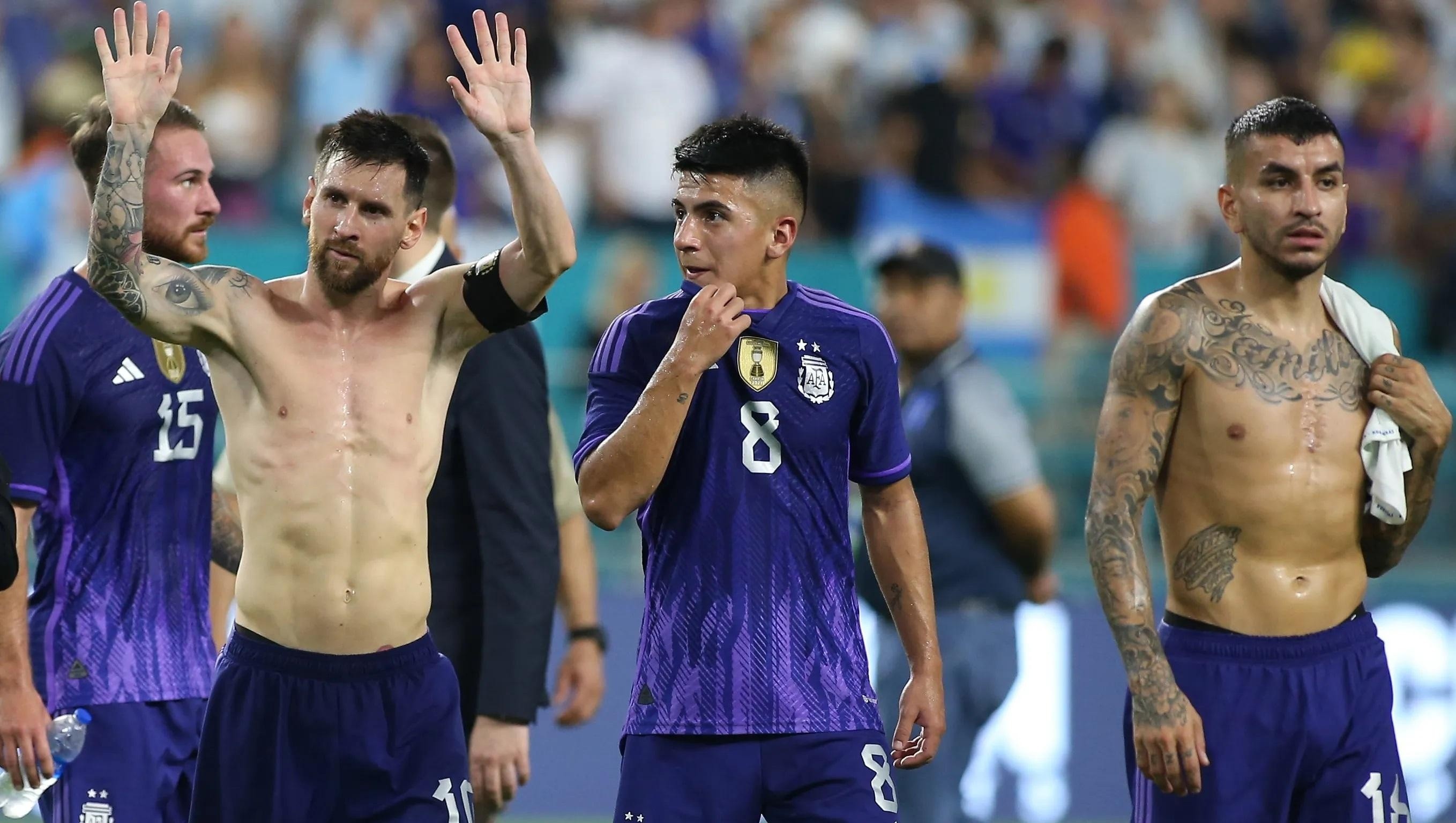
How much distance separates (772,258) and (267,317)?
1251mm

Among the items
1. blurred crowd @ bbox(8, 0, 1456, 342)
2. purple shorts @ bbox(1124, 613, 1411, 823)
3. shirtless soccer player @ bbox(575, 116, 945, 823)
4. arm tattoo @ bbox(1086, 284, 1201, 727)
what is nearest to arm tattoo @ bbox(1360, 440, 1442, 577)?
purple shorts @ bbox(1124, 613, 1411, 823)

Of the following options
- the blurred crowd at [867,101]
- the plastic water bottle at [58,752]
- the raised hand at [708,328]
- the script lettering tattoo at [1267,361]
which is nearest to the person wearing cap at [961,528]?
the script lettering tattoo at [1267,361]

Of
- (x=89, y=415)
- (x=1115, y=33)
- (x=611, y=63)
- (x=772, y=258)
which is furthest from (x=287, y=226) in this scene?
(x=772, y=258)

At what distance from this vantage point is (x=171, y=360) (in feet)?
17.3

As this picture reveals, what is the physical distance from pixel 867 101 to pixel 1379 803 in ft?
29.9

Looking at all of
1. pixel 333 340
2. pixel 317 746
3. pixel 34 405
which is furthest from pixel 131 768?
pixel 333 340

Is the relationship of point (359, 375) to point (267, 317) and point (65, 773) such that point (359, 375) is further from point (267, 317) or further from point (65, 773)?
point (65, 773)

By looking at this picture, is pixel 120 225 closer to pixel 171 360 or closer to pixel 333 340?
pixel 333 340

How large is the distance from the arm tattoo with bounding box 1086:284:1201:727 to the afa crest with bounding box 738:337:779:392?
3.48ft

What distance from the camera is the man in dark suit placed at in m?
5.50

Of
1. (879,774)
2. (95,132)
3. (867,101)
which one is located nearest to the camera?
(879,774)

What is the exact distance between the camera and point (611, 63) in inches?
515

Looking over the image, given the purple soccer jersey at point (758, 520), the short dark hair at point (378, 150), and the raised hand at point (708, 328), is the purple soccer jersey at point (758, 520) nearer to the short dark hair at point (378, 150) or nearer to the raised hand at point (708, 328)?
the raised hand at point (708, 328)

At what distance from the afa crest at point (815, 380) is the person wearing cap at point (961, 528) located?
2.36m
